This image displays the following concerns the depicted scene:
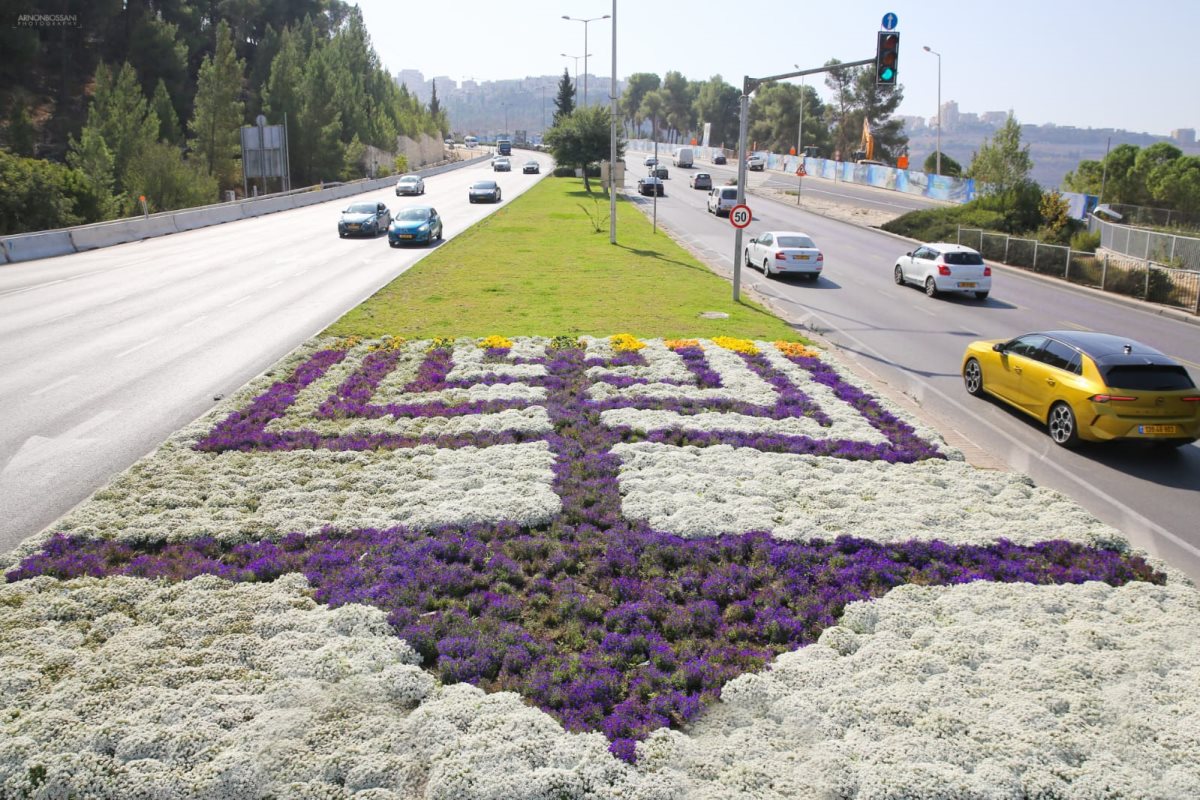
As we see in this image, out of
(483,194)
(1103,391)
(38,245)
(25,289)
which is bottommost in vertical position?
(1103,391)

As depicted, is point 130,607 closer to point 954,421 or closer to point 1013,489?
point 1013,489

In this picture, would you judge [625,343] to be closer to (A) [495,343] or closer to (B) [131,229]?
(A) [495,343]

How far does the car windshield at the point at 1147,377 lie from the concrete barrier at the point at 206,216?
135ft

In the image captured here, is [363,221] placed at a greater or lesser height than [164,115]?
lesser

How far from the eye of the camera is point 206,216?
46094mm

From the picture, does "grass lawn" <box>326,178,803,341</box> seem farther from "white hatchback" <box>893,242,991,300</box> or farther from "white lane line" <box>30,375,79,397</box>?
"white hatchback" <box>893,242,991,300</box>

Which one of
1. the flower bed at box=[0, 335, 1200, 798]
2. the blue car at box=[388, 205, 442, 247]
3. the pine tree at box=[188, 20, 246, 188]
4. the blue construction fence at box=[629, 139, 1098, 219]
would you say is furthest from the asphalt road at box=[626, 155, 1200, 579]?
the pine tree at box=[188, 20, 246, 188]

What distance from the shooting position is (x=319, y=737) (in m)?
6.27

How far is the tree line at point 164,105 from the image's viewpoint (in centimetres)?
4659

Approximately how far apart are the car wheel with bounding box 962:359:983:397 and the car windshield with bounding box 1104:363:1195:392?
3.27m

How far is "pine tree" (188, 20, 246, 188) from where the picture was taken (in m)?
65.5

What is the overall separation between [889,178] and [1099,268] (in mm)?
50387

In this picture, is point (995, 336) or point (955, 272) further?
point (955, 272)

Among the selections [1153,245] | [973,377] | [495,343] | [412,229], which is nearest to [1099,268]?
[1153,245]
